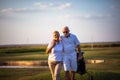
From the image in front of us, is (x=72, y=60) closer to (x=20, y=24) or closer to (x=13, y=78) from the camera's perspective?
(x=13, y=78)

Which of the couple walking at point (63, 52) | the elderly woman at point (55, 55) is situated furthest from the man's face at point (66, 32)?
the elderly woman at point (55, 55)

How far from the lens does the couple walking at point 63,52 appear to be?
556cm

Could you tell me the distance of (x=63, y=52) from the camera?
595cm

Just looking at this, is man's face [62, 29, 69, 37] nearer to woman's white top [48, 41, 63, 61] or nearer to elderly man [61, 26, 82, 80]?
elderly man [61, 26, 82, 80]

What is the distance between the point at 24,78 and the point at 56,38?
11.9 feet

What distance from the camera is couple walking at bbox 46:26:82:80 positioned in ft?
18.2

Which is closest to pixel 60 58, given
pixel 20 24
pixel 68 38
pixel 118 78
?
pixel 68 38

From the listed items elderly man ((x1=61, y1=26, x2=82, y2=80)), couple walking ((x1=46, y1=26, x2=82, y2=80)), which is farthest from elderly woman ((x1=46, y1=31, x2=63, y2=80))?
elderly man ((x1=61, y1=26, x2=82, y2=80))

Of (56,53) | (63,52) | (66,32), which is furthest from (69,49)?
(56,53)

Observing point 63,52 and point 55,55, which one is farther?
point 63,52

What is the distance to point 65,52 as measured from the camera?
5.94 m

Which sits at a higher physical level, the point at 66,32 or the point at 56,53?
the point at 66,32

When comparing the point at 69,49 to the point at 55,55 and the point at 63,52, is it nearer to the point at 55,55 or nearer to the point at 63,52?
the point at 63,52

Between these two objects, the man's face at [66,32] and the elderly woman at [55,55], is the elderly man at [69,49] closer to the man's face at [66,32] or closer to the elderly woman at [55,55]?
the man's face at [66,32]
